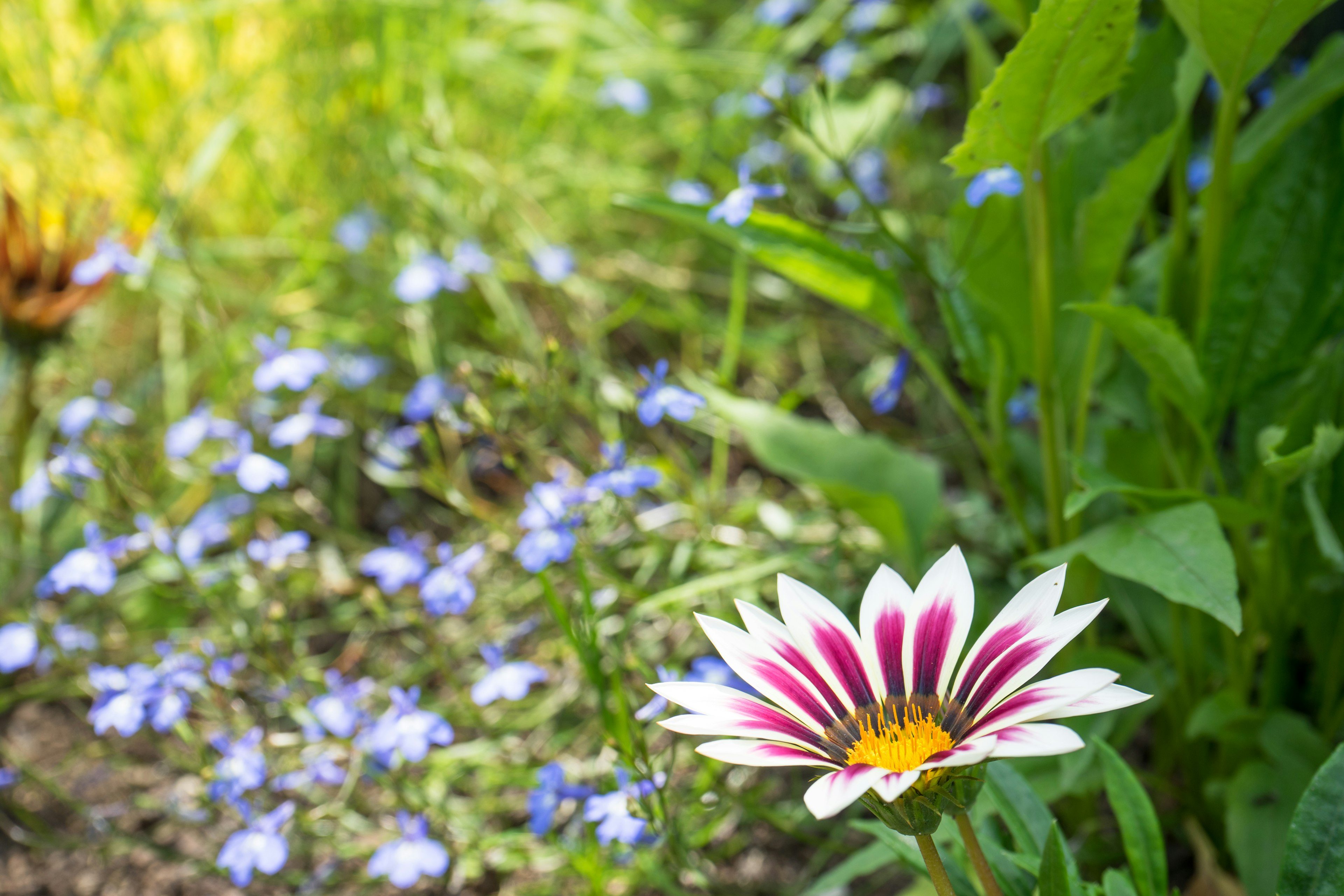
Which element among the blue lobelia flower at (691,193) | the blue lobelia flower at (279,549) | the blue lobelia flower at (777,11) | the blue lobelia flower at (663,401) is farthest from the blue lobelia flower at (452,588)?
the blue lobelia flower at (777,11)

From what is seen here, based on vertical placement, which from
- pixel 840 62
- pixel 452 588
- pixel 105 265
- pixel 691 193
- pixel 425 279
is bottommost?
pixel 452 588

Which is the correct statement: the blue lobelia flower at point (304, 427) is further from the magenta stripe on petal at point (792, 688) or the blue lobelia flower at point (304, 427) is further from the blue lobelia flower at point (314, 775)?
the magenta stripe on petal at point (792, 688)

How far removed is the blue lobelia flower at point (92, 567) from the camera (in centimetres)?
124

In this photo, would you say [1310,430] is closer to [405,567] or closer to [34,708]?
[405,567]

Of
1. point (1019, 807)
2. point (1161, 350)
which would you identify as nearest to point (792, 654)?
point (1019, 807)

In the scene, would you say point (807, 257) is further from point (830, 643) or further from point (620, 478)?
point (830, 643)

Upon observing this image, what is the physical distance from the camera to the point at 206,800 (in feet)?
3.93

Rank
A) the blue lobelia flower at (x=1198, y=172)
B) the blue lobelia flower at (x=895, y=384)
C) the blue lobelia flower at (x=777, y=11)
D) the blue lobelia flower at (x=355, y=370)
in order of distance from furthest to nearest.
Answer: the blue lobelia flower at (x=777, y=11) → the blue lobelia flower at (x=355, y=370) → the blue lobelia flower at (x=1198, y=172) → the blue lobelia flower at (x=895, y=384)

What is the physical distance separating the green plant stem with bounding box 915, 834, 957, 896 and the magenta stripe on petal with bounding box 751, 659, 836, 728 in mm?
84

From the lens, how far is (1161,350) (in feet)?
3.01

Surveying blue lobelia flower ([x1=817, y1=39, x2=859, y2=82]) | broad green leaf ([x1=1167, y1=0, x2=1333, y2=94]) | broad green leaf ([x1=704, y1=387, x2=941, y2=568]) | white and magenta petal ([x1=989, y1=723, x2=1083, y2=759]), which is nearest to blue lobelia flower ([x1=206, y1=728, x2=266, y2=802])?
broad green leaf ([x1=704, y1=387, x2=941, y2=568])

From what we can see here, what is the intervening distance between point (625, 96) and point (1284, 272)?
4.06ft

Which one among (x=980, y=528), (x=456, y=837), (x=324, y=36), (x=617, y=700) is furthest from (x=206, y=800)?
(x=324, y=36)

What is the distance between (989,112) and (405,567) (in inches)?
34.2
